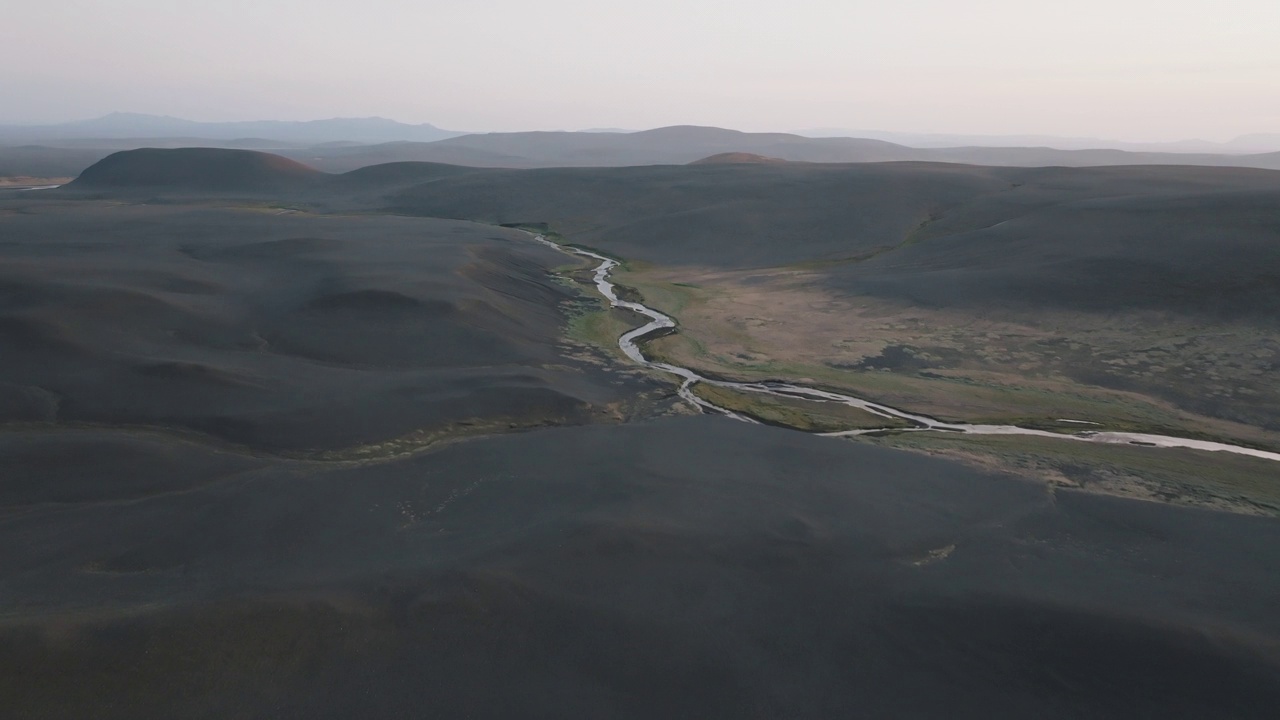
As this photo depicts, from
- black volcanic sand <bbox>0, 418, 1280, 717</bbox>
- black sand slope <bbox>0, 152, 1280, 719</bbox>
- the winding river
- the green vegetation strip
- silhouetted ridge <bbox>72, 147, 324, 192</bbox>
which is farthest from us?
silhouetted ridge <bbox>72, 147, 324, 192</bbox>

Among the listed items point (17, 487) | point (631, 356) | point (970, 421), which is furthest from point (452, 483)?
point (970, 421)

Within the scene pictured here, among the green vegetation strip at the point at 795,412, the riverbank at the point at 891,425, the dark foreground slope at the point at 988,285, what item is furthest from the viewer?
the dark foreground slope at the point at 988,285

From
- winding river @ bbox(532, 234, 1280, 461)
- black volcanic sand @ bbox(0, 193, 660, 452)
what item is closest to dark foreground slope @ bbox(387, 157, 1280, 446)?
winding river @ bbox(532, 234, 1280, 461)

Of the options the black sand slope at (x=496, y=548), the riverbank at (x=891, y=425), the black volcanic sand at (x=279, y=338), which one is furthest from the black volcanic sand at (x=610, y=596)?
the riverbank at (x=891, y=425)

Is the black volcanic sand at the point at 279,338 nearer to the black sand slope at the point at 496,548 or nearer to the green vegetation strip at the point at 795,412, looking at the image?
the black sand slope at the point at 496,548


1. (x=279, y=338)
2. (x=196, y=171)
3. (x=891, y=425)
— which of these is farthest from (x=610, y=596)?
(x=196, y=171)

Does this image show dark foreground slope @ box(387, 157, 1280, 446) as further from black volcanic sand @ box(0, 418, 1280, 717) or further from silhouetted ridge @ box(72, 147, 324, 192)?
silhouetted ridge @ box(72, 147, 324, 192)

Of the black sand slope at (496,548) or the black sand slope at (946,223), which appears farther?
the black sand slope at (946,223)
